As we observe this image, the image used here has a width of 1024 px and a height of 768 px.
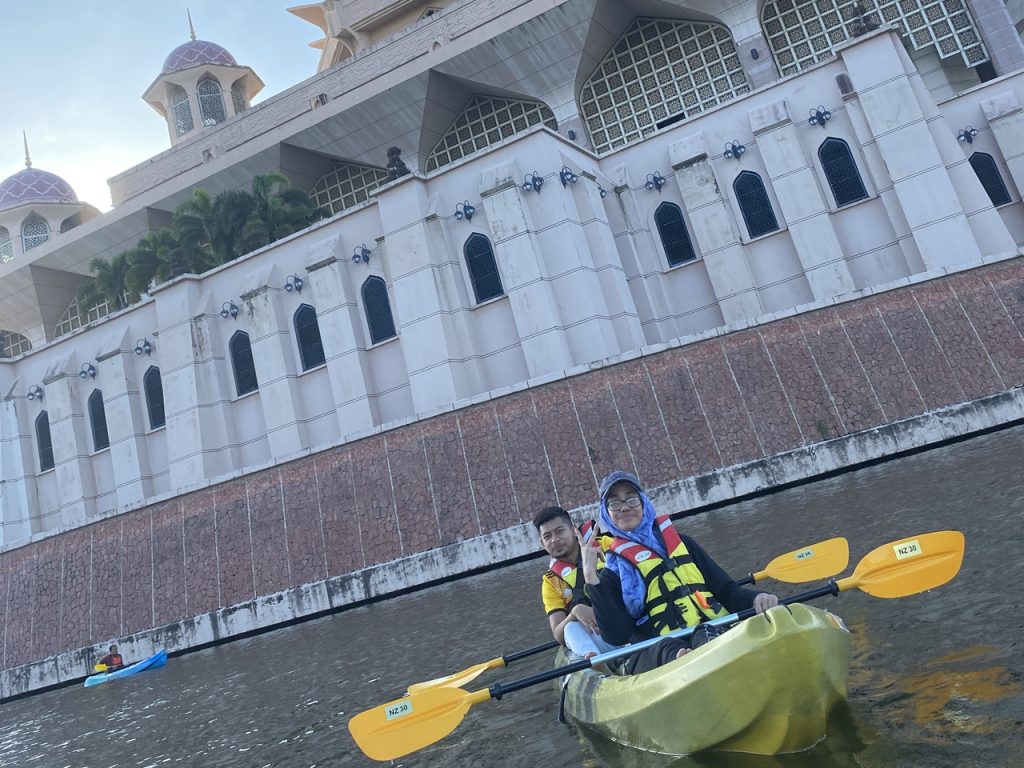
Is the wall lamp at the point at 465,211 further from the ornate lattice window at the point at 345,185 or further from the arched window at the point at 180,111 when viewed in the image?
the arched window at the point at 180,111

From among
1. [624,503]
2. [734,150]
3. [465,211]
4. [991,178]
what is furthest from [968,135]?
[624,503]

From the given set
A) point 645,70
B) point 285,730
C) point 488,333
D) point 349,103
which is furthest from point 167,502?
point 645,70

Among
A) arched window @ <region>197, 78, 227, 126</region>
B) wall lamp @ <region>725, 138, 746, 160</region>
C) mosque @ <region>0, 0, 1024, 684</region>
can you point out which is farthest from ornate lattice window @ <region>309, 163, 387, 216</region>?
wall lamp @ <region>725, 138, 746, 160</region>

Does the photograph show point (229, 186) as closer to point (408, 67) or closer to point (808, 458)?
point (408, 67)

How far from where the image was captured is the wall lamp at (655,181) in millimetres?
22469

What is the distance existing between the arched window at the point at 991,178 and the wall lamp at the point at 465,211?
13.5 m

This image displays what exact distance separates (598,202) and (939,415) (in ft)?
37.2

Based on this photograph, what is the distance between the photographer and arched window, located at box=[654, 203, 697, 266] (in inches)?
885

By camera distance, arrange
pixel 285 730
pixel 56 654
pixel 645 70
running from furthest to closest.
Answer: pixel 645 70 → pixel 56 654 → pixel 285 730

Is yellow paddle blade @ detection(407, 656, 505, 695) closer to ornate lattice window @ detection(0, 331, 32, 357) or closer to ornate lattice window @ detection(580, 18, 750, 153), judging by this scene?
ornate lattice window @ detection(580, 18, 750, 153)

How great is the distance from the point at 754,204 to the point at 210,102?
3132 centimetres

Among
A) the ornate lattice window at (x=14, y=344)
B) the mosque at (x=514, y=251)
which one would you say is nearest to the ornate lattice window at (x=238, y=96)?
the mosque at (x=514, y=251)

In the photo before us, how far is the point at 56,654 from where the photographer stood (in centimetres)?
1555

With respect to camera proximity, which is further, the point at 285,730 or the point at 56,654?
the point at 56,654
